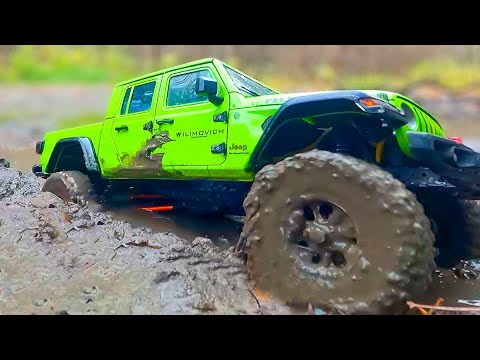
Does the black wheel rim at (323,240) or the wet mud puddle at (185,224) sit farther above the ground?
the black wheel rim at (323,240)

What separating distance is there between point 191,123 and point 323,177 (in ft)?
5.21

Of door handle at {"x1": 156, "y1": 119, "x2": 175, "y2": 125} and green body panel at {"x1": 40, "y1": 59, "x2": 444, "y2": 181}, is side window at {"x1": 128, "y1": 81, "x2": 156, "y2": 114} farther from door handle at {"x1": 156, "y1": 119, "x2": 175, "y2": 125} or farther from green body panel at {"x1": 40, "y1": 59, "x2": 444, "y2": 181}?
door handle at {"x1": 156, "y1": 119, "x2": 175, "y2": 125}

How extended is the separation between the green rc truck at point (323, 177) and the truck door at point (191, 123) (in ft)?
0.04

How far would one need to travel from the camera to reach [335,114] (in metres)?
3.01

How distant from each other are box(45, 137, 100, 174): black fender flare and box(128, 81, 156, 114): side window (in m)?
0.75

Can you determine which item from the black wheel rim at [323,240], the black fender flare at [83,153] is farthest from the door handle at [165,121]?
the black wheel rim at [323,240]

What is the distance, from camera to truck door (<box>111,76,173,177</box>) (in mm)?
4348

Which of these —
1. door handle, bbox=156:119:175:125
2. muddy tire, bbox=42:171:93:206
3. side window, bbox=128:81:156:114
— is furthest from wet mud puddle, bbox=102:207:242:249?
side window, bbox=128:81:156:114

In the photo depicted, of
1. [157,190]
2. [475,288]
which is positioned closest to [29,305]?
[157,190]

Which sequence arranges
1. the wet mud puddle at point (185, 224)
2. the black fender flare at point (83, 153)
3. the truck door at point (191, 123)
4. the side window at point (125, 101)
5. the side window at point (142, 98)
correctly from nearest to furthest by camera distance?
the truck door at point (191, 123)
the wet mud puddle at point (185, 224)
the side window at point (142, 98)
the side window at point (125, 101)
the black fender flare at point (83, 153)

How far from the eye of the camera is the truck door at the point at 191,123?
3.69 m

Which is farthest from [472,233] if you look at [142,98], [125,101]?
[125,101]

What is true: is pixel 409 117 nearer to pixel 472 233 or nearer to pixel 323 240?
pixel 323 240

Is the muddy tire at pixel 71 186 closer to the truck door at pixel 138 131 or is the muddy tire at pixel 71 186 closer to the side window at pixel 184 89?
the truck door at pixel 138 131
